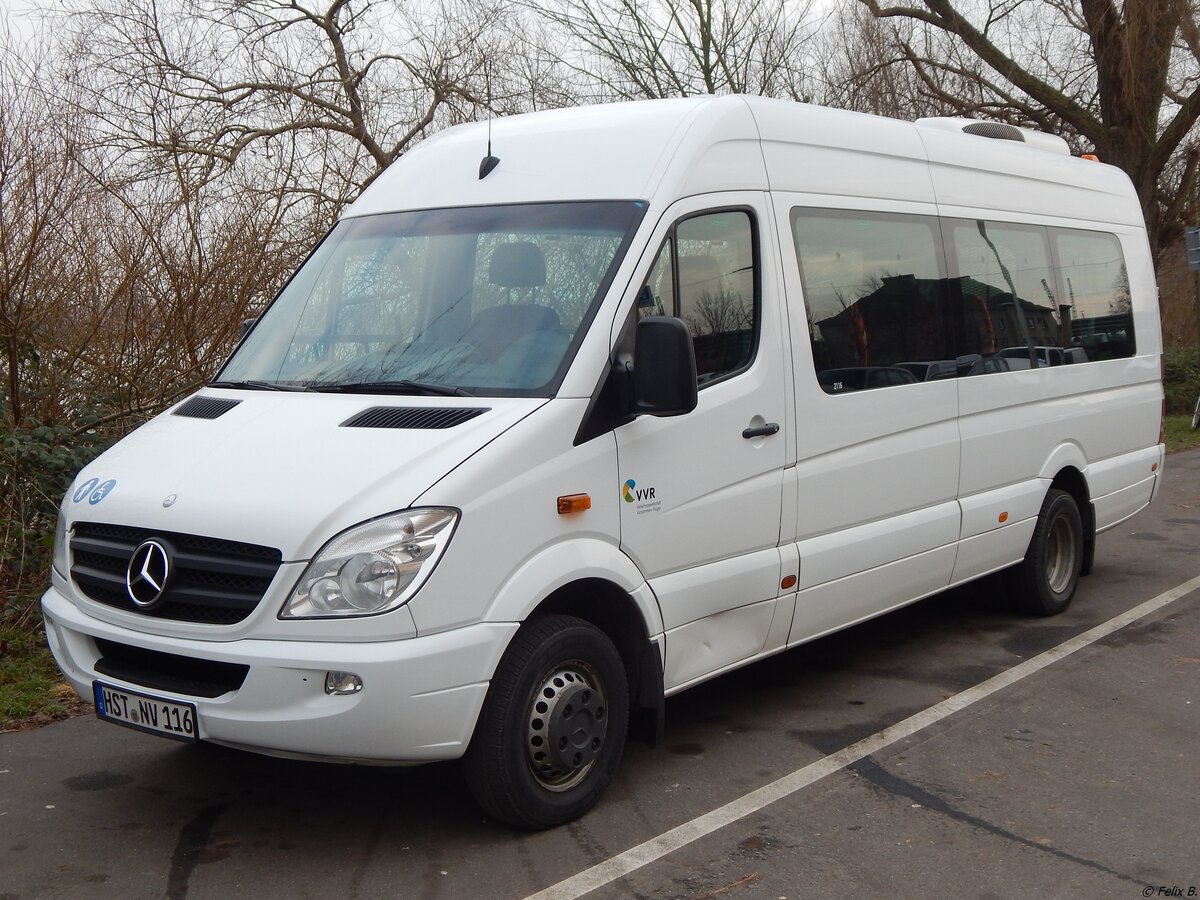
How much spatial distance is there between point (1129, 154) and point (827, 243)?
16.3 metres

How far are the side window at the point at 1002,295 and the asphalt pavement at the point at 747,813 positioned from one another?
170 cm

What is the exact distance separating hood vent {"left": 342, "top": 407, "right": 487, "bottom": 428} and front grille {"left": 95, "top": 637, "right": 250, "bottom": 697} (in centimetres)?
93

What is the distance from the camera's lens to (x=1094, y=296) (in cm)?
816

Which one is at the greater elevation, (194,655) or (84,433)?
(84,433)


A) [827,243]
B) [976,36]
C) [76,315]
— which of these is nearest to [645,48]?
[976,36]

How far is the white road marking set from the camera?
4.23m

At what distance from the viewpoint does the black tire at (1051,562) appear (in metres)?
7.62

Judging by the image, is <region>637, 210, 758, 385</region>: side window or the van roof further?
the van roof

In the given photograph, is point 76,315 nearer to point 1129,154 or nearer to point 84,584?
point 84,584

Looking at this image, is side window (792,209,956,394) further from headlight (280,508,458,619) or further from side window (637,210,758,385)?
headlight (280,508,458,619)

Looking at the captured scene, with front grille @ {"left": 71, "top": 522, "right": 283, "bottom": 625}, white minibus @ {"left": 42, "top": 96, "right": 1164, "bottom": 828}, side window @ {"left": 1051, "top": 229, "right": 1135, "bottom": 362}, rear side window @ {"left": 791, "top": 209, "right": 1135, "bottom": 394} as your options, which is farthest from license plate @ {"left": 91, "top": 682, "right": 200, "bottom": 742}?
side window @ {"left": 1051, "top": 229, "right": 1135, "bottom": 362}

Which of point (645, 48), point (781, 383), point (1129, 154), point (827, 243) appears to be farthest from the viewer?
point (1129, 154)

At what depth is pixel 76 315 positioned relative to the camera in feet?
27.6

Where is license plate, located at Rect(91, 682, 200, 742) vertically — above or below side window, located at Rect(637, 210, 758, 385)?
below
